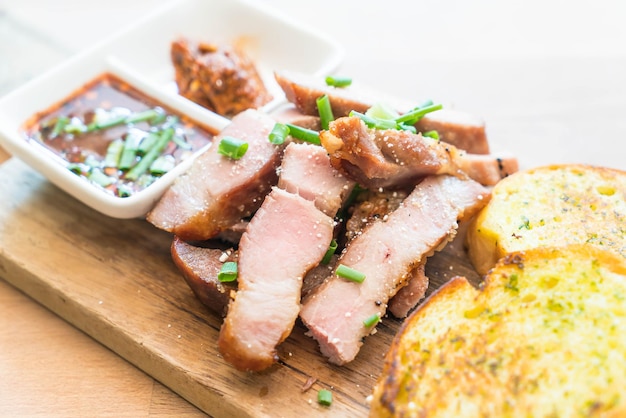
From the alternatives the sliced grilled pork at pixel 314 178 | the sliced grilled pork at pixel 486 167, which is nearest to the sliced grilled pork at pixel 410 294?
the sliced grilled pork at pixel 314 178

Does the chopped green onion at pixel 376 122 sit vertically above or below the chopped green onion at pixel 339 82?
above

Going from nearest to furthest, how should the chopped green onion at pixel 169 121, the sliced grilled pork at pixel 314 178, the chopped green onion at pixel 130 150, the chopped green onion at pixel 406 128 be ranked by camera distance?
the sliced grilled pork at pixel 314 178
the chopped green onion at pixel 406 128
the chopped green onion at pixel 130 150
the chopped green onion at pixel 169 121

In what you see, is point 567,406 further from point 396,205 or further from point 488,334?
point 396,205

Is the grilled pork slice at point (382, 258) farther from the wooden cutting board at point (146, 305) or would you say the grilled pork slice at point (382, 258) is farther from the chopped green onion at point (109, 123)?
the chopped green onion at point (109, 123)

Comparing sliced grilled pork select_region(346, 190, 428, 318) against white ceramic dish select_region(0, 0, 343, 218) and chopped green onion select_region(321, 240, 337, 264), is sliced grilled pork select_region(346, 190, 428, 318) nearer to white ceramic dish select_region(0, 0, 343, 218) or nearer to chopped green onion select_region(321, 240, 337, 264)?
chopped green onion select_region(321, 240, 337, 264)

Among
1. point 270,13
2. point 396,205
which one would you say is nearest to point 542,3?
point 270,13

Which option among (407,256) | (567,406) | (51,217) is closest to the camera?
(567,406)

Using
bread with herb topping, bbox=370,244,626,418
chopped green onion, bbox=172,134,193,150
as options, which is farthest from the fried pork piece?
bread with herb topping, bbox=370,244,626,418
